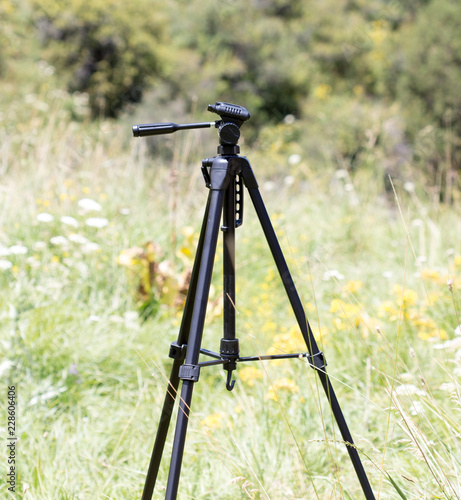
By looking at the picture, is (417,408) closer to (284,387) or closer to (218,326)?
(284,387)

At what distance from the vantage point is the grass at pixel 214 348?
1.55 metres

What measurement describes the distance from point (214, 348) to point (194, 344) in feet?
4.97

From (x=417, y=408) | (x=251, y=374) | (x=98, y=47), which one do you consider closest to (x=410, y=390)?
(x=417, y=408)

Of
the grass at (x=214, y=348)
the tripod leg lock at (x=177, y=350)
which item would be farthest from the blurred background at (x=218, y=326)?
the tripod leg lock at (x=177, y=350)

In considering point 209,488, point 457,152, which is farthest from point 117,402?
point 457,152

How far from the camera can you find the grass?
5.07ft

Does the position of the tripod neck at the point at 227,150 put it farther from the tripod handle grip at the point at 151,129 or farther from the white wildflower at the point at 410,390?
the white wildflower at the point at 410,390

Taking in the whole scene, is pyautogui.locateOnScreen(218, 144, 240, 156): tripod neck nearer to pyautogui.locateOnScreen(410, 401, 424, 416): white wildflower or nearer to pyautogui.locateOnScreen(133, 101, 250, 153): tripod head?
pyautogui.locateOnScreen(133, 101, 250, 153): tripod head

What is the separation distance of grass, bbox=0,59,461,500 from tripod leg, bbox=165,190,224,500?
0.43 ft

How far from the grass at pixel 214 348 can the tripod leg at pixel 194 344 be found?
13 cm


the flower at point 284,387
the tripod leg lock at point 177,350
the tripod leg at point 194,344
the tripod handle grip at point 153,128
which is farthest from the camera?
the flower at point 284,387

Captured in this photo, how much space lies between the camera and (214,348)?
2582 mm

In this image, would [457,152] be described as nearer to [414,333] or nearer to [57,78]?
[414,333]

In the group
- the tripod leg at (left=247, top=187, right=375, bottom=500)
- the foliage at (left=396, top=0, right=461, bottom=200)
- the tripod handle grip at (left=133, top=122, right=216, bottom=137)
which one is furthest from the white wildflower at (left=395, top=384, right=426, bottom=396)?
the foliage at (left=396, top=0, right=461, bottom=200)
